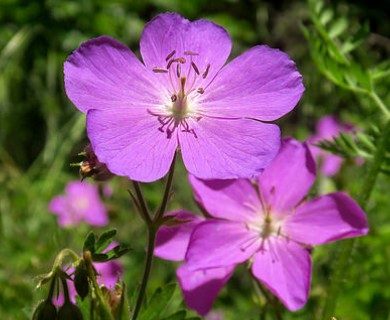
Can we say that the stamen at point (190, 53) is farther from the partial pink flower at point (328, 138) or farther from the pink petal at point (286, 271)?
the partial pink flower at point (328, 138)

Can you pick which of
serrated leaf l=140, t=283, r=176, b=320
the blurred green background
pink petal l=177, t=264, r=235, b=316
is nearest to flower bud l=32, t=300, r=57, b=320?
serrated leaf l=140, t=283, r=176, b=320

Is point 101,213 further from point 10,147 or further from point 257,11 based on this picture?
point 257,11

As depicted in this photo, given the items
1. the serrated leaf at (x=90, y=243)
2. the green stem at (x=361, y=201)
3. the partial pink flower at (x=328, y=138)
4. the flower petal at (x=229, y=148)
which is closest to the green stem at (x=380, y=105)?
the green stem at (x=361, y=201)

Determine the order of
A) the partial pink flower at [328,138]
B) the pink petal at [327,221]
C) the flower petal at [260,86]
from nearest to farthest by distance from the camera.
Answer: the flower petal at [260,86] < the pink petal at [327,221] < the partial pink flower at [328,138]

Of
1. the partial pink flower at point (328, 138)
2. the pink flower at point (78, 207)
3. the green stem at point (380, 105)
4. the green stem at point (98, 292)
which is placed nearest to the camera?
the green stem at point (98, 292)

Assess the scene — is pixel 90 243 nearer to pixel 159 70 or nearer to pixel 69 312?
pixel 69 312

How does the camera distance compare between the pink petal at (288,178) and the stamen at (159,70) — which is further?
the pink petal at (288,178)

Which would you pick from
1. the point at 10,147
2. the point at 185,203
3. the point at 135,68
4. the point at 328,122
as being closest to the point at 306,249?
the point at 135,68
